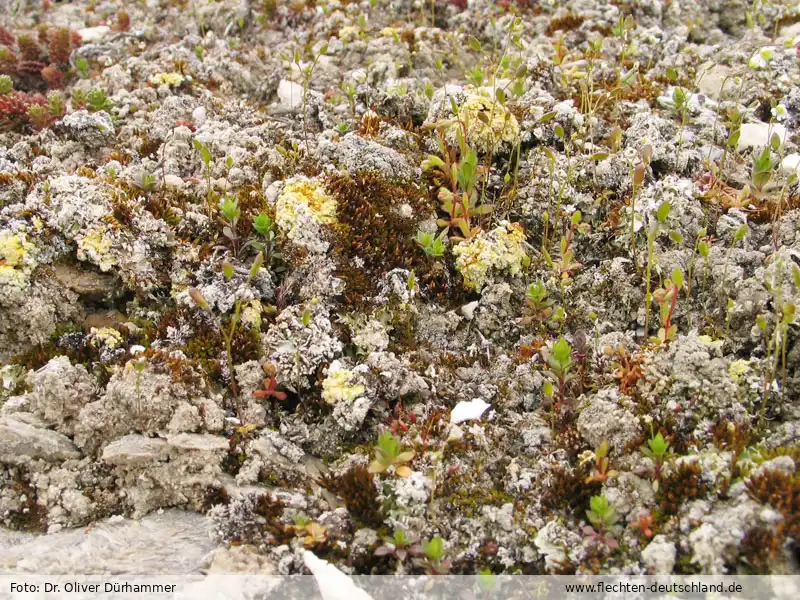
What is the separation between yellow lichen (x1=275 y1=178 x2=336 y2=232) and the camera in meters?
4.61

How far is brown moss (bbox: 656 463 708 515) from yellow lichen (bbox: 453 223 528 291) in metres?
1.78

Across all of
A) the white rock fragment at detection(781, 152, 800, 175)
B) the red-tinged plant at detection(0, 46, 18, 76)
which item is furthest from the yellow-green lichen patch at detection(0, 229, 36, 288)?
the white rock fragment at detection(781, 152, 800, 175)

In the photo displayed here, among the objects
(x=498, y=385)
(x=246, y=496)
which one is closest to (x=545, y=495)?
(x=498, y=385)

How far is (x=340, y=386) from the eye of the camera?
3.95 m

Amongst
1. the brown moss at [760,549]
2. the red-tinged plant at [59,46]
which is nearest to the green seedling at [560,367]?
the brown moss at [760,549]

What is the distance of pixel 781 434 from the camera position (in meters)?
3.57

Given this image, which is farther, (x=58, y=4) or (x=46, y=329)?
(x=58, y=4)

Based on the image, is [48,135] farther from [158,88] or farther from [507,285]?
[507,285]

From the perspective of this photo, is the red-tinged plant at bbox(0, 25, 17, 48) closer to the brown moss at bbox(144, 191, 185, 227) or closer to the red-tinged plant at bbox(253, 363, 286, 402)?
the brown moss at bbox(144, 191, 185, 227)

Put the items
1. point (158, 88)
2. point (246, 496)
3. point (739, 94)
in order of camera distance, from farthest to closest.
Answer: point (158, 88)
point (739, 94)
point (246, 496)

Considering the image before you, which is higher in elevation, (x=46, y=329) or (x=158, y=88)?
(x=158, y=88)

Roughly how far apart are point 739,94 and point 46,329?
5.84 meters

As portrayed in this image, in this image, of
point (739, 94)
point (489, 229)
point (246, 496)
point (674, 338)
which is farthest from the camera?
point (739, 94)

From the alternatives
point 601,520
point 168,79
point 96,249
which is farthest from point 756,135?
point 168,79
